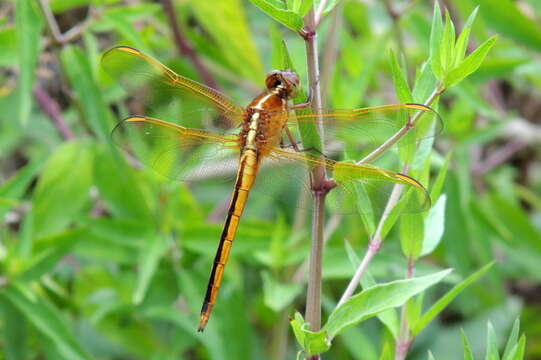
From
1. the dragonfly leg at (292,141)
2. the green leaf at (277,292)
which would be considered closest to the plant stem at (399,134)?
the dragonfly leg at (292,141)

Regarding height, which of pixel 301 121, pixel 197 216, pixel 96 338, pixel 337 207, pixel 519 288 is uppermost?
pixel 301 121

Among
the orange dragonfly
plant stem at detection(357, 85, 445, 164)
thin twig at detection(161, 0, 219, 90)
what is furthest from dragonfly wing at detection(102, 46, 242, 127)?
thin twig at detection(161, 0, 219, 90)

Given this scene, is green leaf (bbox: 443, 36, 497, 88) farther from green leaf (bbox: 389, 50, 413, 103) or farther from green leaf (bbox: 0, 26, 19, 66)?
green leaf (bbox: 0, 26, 19, 66)

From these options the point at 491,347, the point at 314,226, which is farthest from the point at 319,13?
the point at 491,347

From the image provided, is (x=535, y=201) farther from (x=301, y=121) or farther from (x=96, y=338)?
(x=301, y=121)

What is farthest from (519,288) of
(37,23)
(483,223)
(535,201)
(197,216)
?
(37,23)
